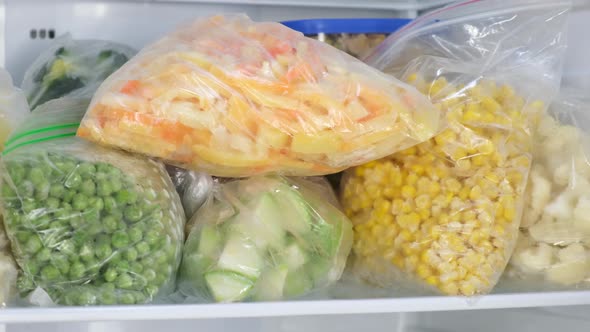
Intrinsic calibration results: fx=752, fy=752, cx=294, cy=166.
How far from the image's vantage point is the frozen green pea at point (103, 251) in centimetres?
90

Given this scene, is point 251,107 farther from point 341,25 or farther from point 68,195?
point 341,25

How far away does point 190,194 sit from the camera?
3.64 ft

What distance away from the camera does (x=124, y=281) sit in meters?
0.90

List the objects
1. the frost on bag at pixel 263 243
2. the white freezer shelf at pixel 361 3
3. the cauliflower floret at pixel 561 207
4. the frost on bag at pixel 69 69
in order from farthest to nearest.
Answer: the white freezer shelf at pixel 361 3 → the frost on bag at pixel 69 69 → the cauliflower floret at pixel 561 207 → the frost on bag at pixel 263 243

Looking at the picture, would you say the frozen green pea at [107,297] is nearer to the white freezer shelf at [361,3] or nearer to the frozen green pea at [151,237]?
the frozen green pea at [151,237]

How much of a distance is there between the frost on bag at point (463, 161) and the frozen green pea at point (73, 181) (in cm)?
41

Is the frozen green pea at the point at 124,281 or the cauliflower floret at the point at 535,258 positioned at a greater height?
the cauliflower floret at the point at 535,258

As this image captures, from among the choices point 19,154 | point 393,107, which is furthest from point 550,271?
point 19,154

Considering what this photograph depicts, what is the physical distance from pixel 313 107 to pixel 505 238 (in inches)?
12.9

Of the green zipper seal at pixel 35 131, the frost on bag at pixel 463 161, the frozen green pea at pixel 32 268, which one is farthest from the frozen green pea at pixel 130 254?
the frost on bag at pixel 463 161

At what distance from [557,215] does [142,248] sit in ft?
1.89

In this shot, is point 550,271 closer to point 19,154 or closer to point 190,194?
point 190,194

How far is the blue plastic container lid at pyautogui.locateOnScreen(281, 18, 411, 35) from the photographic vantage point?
48.7 inches

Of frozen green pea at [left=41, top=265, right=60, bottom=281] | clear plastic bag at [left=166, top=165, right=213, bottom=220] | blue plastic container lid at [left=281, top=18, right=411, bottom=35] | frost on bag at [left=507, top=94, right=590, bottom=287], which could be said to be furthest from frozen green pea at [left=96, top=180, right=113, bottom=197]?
frost on bag at [left=507, top=94, right=590, bottom=287]
